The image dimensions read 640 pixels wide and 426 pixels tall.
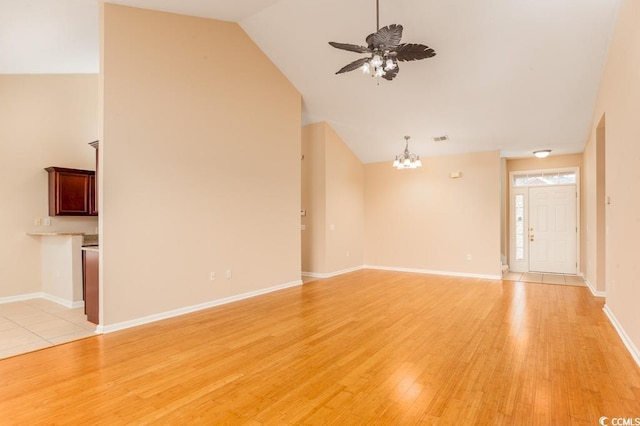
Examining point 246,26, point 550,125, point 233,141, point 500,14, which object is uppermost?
point 246,26

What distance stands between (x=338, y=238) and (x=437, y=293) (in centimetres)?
262

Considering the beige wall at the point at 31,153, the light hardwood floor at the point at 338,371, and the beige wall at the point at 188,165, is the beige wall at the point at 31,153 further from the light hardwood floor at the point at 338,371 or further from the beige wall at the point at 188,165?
the light hardwood floor at the point at 338,371

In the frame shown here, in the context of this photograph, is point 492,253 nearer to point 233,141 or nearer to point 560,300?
point 560,300

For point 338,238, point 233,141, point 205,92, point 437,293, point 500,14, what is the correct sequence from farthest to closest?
point 338,238 < point 437,293 < point 233,141 < point 205,92 < point 500,14

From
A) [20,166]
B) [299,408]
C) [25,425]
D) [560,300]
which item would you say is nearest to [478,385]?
[299,408]

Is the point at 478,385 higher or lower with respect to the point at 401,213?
lower

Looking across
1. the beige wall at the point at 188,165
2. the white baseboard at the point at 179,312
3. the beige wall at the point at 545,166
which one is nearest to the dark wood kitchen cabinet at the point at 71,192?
the beige wall at the point at 188,165

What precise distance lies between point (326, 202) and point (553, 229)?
5.36 m

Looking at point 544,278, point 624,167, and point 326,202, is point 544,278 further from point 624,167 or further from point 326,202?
point 326,202

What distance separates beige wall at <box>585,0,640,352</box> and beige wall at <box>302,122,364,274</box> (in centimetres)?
462

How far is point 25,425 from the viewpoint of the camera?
6.73ft

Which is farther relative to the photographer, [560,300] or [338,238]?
[338,238]

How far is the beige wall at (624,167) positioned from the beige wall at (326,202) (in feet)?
15.2

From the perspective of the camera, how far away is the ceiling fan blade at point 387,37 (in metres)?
3.06
